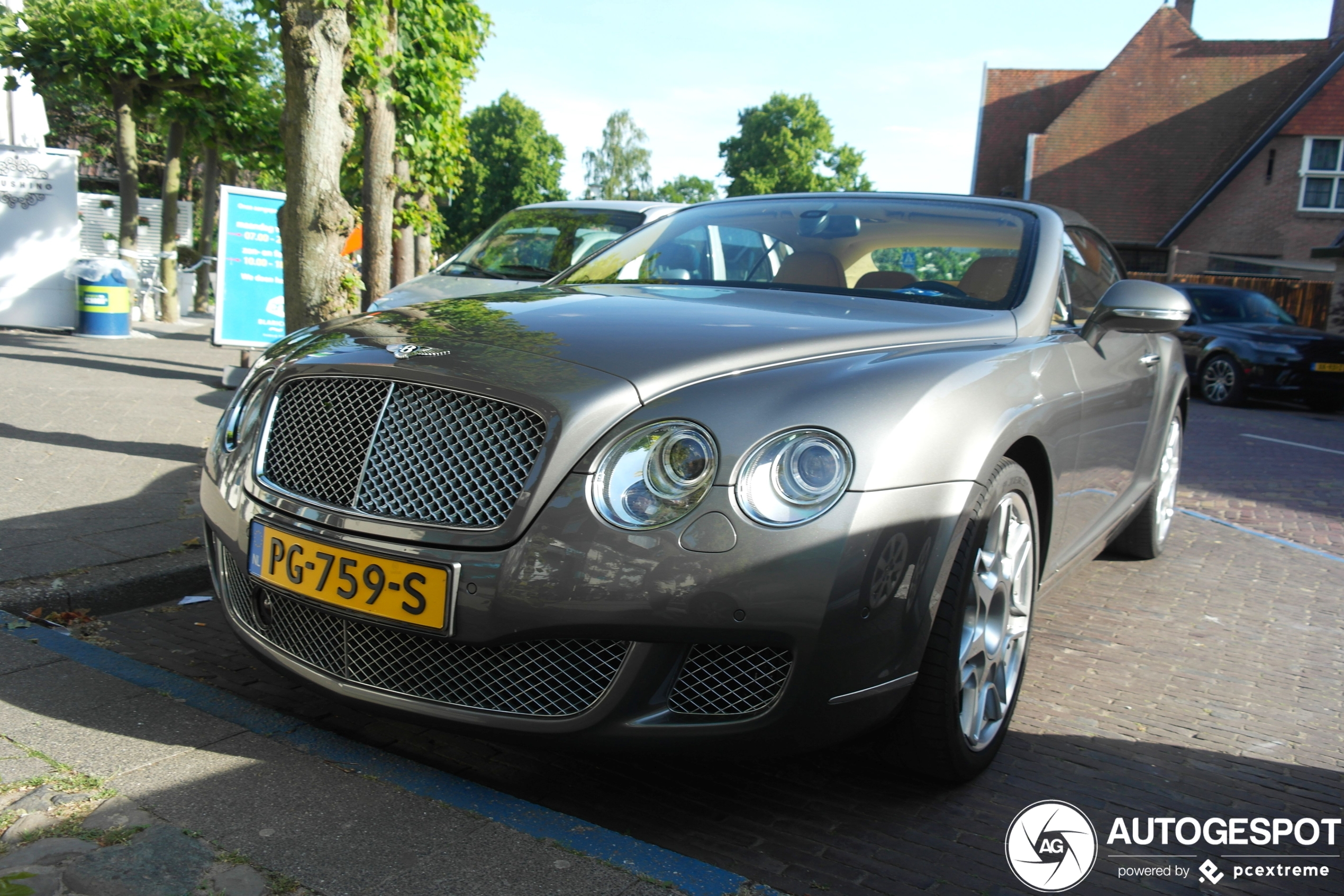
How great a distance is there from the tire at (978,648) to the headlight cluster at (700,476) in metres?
0.44

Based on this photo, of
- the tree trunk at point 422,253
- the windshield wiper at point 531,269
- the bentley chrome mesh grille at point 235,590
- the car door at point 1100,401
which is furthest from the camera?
the tree trunk at point 422,253

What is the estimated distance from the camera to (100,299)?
14188 millimetres

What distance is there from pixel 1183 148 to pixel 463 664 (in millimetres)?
36041

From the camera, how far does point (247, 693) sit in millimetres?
3160

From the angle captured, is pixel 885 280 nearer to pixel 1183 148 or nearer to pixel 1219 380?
pixel 1219 380

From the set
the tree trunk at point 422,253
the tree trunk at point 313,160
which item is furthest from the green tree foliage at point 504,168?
the tree trunk at point 313,160

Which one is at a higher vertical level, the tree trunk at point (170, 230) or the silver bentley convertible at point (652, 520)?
the tree trunk at point (170, 230)

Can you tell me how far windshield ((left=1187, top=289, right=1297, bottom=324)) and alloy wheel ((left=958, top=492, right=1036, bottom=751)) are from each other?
14.7m

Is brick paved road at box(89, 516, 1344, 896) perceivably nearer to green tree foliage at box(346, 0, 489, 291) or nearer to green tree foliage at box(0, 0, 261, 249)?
green tree foliage at box(346, 0, 489, 291)

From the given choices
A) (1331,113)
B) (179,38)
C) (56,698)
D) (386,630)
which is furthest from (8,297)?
(1331,113)

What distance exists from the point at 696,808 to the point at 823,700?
53 cm

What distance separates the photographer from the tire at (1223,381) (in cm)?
1499

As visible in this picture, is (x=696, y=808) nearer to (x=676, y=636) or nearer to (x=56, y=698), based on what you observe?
(x=676, y=636)

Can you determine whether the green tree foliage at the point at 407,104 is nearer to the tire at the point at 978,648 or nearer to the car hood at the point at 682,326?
the car hood at the point at 682,326
